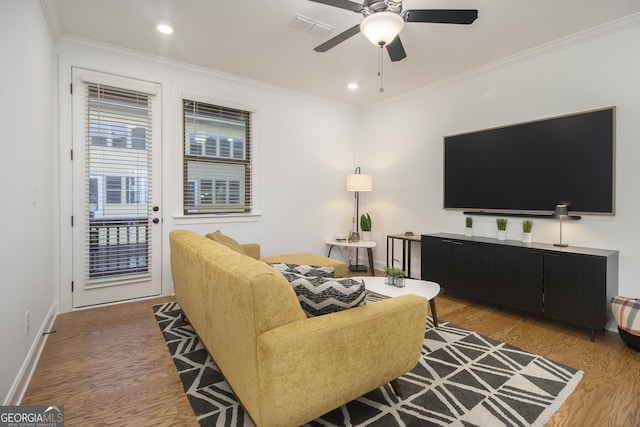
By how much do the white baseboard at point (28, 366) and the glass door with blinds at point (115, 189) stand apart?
0.55 meters

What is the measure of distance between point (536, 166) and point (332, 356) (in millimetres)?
2966

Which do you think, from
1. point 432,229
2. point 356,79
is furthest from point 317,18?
point 432,229

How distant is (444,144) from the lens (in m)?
3.93

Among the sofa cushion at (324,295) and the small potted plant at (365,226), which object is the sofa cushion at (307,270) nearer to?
→ the sofa cushion at (324,295)

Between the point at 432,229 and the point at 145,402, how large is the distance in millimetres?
3552

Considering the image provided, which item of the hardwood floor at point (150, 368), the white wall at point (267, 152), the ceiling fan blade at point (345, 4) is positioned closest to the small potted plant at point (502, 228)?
the hardwood floor at point (150, 368)

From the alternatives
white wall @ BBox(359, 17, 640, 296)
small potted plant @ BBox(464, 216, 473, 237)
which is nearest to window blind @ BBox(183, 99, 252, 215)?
white wall @ BBox(359, 17, 640, 296)

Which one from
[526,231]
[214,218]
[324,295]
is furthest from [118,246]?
[526,231]

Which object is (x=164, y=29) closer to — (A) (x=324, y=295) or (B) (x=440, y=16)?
(B) (x=440, y=16)

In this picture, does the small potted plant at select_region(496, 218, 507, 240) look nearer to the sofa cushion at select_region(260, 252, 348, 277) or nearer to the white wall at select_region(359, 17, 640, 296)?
the white wall at select_region(359, 17, 640, 296)

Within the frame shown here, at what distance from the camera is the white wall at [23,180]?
5.19 feet

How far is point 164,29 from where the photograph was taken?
2783 millimetres

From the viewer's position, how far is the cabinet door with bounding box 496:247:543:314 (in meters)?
2.80

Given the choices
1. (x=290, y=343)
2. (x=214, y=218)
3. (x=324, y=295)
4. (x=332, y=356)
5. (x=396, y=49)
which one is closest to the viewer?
(x=290, y=343)
